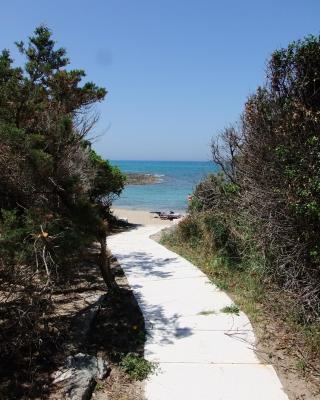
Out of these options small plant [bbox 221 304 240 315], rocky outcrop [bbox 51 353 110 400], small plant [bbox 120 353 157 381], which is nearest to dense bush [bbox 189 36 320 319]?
small plant [bbox 221 304 240 315]

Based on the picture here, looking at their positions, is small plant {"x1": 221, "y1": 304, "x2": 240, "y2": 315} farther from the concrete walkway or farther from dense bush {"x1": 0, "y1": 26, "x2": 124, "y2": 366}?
dense bush {"x1": 0, "y1": 26, "x2": 124, "y2": 366}

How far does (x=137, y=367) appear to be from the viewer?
5.02 m

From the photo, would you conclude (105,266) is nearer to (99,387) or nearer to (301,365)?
(99,387)

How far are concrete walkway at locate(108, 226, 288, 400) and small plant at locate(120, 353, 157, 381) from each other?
0.12 meters

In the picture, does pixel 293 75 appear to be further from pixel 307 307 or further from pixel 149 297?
pixel 149 297

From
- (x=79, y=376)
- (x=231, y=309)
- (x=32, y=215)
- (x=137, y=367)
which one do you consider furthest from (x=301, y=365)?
(x=32, y=215)

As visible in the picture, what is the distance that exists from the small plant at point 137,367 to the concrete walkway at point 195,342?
0.40 feet

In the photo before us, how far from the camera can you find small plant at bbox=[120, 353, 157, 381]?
491 cm

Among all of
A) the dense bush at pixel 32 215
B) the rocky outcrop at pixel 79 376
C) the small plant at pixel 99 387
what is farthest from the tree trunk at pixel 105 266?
the small plant at pixel 99 387

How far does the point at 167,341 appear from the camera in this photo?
5797 millimetres

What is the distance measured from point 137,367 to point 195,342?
1.03 m

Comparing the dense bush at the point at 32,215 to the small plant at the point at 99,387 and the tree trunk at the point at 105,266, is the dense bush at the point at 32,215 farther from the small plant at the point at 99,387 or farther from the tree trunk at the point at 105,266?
the small plant at the point at 99,387

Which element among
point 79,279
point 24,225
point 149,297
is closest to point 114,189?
point 79,279

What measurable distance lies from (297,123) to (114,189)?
35.6 ft
